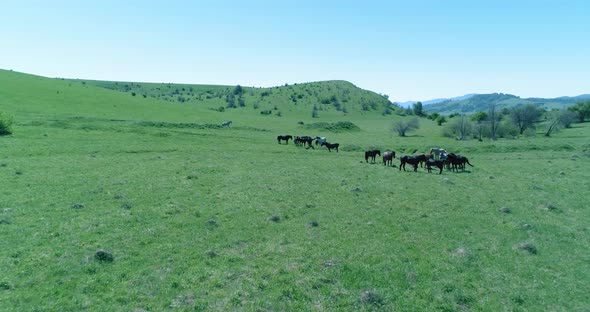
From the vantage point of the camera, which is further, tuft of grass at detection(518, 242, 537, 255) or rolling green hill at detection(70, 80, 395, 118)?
rolling green hill at detection(70, 80, 395, 118)

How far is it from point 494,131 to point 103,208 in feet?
242

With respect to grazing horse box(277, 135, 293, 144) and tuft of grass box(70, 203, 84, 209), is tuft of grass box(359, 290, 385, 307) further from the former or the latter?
grazing horse box(277, 135, 293, 144)

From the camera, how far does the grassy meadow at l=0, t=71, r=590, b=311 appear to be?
36.3ft

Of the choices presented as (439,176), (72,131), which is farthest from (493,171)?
(72,131)

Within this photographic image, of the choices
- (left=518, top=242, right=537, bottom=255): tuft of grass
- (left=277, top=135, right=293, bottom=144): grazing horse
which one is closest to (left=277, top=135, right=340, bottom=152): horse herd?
(left=277, top=135, right=293, bottom=144): grazing horse

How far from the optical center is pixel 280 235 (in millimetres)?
16125

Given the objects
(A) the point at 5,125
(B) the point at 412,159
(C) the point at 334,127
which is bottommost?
(B) the point at 412,159

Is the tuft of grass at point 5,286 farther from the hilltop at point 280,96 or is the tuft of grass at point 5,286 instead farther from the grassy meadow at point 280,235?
the hilltop at point 280,96

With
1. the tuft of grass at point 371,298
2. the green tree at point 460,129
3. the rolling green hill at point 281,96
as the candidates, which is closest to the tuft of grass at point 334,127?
the green tree at point 460,129

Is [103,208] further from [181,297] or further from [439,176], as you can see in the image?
[439,176]

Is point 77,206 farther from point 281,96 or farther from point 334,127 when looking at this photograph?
point 281,96

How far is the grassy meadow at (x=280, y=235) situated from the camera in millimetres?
11055

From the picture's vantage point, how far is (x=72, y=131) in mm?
47031

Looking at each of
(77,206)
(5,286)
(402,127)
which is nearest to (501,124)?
(402,127)
